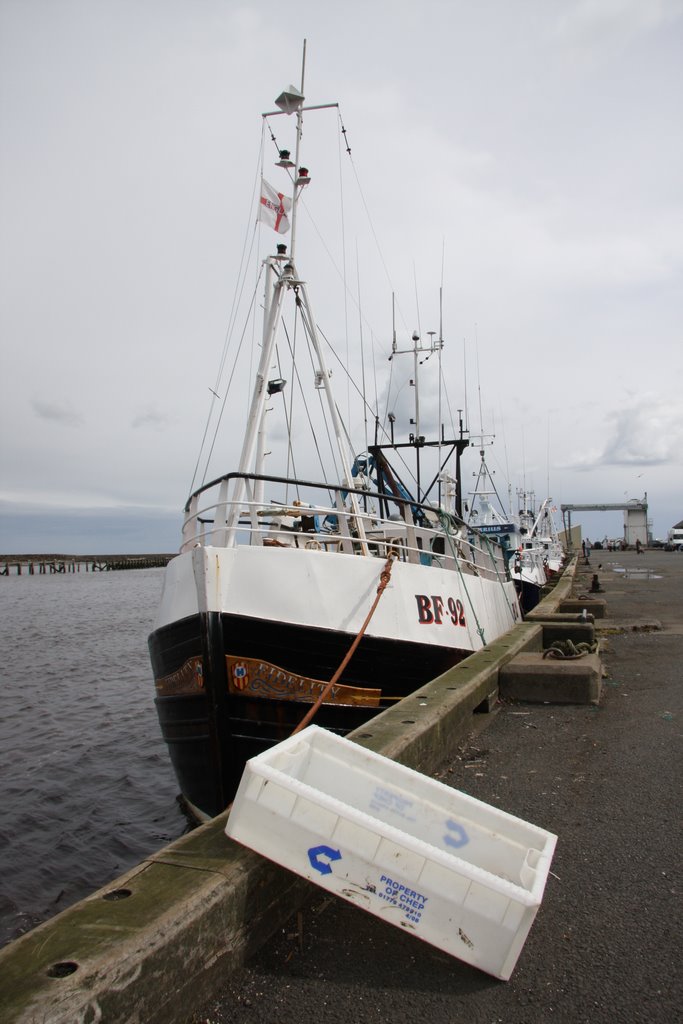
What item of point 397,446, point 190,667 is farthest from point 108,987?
point 397,446

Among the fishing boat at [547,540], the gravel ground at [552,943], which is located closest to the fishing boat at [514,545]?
the fishing boat at [547,540]

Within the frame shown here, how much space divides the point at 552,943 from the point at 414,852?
2.59 feet

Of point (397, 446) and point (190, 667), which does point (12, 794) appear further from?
point (397, 446)

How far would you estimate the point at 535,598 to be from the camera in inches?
951

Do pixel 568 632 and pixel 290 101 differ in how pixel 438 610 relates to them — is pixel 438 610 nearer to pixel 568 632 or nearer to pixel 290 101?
pixel 568 632

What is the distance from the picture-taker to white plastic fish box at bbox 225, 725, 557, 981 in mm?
2393

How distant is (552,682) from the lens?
6.61m

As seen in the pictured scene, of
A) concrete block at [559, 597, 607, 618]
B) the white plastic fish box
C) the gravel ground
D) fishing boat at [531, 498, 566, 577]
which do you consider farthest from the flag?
fishing boat at [531, 498, 566, 577]

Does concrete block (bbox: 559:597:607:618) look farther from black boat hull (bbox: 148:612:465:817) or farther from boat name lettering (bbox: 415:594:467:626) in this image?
black boat hull (bbox: 148:612:465:817)

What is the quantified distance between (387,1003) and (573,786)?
2427mm

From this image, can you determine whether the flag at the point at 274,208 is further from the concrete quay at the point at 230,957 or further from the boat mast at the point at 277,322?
the concrete quay at the point at 230,957

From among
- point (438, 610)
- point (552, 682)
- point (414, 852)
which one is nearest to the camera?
point (414, 852)

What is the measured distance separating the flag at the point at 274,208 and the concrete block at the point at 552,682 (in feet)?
20.5

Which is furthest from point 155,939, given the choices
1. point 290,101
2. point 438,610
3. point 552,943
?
point 290,101
